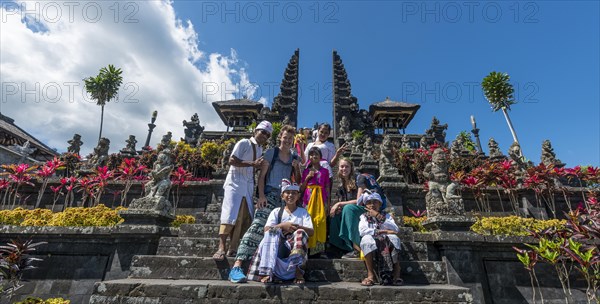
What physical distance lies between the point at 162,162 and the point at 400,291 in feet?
14.5

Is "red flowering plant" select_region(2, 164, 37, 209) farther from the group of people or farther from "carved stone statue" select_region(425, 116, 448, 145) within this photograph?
"carved stone statue" select_region(425, 116, 448, 145)

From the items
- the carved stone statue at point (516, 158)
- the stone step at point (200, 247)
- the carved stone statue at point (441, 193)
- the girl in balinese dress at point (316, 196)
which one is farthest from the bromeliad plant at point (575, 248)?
the carved stone statue at point (516, 158)

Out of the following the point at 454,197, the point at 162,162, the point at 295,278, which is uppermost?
the point at 162,162

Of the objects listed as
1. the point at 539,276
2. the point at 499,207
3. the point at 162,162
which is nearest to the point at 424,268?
the point at 539,276

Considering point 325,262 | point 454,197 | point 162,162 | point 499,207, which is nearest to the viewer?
point 325,262

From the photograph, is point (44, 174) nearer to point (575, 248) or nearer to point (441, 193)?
point (441, 193)

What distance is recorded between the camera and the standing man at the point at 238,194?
145 inches

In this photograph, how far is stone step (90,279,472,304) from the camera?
3.02m

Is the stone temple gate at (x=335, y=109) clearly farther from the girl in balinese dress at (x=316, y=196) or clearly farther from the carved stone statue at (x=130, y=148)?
the girl in balinese dress at (x=316, y=196)

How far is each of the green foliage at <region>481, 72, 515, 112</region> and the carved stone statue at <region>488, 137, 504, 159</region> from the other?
55.4ft

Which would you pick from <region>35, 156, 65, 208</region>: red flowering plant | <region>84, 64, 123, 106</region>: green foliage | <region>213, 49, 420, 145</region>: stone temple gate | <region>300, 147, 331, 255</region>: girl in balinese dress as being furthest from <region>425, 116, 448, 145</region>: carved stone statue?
<region>84, 64, 123, 106</region>: green foliage

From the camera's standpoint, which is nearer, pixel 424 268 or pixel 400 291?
pixel 400 291

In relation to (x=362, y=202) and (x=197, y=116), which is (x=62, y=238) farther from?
(x=197, y=116)

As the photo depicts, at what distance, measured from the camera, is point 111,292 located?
3125 mm
